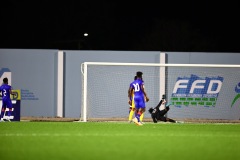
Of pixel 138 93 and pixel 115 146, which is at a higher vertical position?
pixel 138 93

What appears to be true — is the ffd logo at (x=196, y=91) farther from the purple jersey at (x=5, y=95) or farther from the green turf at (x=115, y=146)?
the green turf at (x=115, y=146)

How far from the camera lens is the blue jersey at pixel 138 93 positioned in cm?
2039

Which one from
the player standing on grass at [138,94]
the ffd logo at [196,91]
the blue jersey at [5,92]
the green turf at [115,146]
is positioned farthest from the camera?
the ffd logo at [196,91]

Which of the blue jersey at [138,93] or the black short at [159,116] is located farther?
the black short at [159,116]

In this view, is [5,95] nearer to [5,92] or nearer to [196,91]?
[5,92]

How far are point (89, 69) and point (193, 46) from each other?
107 ft

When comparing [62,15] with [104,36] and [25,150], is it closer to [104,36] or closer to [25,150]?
[104,36]

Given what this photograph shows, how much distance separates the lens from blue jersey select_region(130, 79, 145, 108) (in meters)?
20.4

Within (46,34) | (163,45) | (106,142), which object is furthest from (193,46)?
(106,142)

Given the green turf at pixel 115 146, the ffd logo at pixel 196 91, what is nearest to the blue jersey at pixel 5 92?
the green turf at pixel 115 146

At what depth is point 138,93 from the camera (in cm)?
2042

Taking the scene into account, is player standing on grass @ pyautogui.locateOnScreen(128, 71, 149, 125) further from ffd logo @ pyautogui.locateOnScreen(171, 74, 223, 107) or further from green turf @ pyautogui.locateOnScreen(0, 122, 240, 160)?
ffd logo @ pyautogui.locateOnScreen(171, 74, 223, 107)

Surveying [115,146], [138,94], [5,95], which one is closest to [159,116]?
[138,94]

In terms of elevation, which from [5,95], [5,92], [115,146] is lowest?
[115,146]
